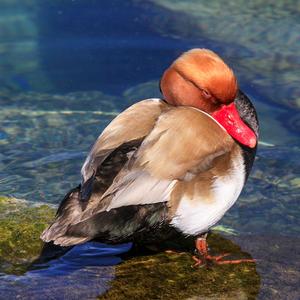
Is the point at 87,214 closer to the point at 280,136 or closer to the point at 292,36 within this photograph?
the point at 280,136

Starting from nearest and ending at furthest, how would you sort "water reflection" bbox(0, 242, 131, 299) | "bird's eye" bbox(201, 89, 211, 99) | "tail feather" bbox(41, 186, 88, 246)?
"water reflection" bbox(0, 242, 131, 299) < "tail feather" bbox(41, 186, 88, 246) < "bird's eye" bbox(201, 89, 211, 99)

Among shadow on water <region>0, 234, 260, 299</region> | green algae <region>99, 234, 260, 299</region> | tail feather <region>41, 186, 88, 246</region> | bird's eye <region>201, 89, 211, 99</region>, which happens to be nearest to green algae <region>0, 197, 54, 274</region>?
shadow on water <region>0, 234, 260, 299</region>

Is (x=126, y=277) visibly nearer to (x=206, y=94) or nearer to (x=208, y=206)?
(x=208, y=206)

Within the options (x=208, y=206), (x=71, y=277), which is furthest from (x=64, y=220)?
(x=208, y=206)

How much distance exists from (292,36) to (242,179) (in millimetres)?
4337

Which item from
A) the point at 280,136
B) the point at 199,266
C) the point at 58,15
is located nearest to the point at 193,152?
the point at 199,266

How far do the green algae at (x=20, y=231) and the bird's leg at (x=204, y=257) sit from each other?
2.76 ft

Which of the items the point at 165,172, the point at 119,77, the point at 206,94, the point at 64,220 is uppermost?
the point at 206,94

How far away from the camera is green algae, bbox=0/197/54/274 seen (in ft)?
13.7

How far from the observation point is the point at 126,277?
397 cm

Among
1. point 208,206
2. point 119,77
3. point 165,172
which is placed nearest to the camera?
point 165,172

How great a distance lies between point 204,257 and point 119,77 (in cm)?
394

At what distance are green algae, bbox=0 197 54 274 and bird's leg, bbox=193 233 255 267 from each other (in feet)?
2.76

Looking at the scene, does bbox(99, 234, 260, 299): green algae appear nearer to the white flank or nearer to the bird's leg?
the bird's leg
